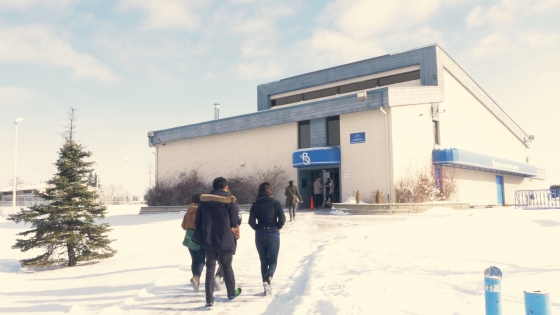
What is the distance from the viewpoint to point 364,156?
21.8 m

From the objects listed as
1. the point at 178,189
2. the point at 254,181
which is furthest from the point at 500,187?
the point at 178,189

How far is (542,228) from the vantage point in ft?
33.6

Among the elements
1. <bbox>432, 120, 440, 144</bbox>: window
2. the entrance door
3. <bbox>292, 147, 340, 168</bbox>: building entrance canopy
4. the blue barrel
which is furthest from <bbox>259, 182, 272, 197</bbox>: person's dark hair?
the entrance door

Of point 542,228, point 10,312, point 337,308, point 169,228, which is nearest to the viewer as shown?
point 337,308

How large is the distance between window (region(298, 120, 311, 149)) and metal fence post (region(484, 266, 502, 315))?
66.9 ft

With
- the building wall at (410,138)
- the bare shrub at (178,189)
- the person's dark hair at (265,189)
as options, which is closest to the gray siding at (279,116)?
the building wall at (410,138)

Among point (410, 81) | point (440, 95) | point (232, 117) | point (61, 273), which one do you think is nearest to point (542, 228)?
point (61, 273)

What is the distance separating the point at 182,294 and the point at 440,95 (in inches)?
843

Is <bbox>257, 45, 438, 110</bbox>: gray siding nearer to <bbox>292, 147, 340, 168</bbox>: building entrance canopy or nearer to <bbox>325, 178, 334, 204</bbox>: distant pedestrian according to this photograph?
<bbox>292, 147, 340, 168</bbox>: building entrance canopy

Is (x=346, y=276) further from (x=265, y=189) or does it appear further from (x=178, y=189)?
(x=178, y=189)

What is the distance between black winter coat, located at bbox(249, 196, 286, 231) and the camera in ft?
22.1

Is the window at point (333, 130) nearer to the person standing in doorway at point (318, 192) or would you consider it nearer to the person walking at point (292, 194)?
the person standing in doorway at point (318, 192)

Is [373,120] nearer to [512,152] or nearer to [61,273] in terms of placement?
[61,273]

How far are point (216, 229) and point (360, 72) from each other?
25.3 metres
